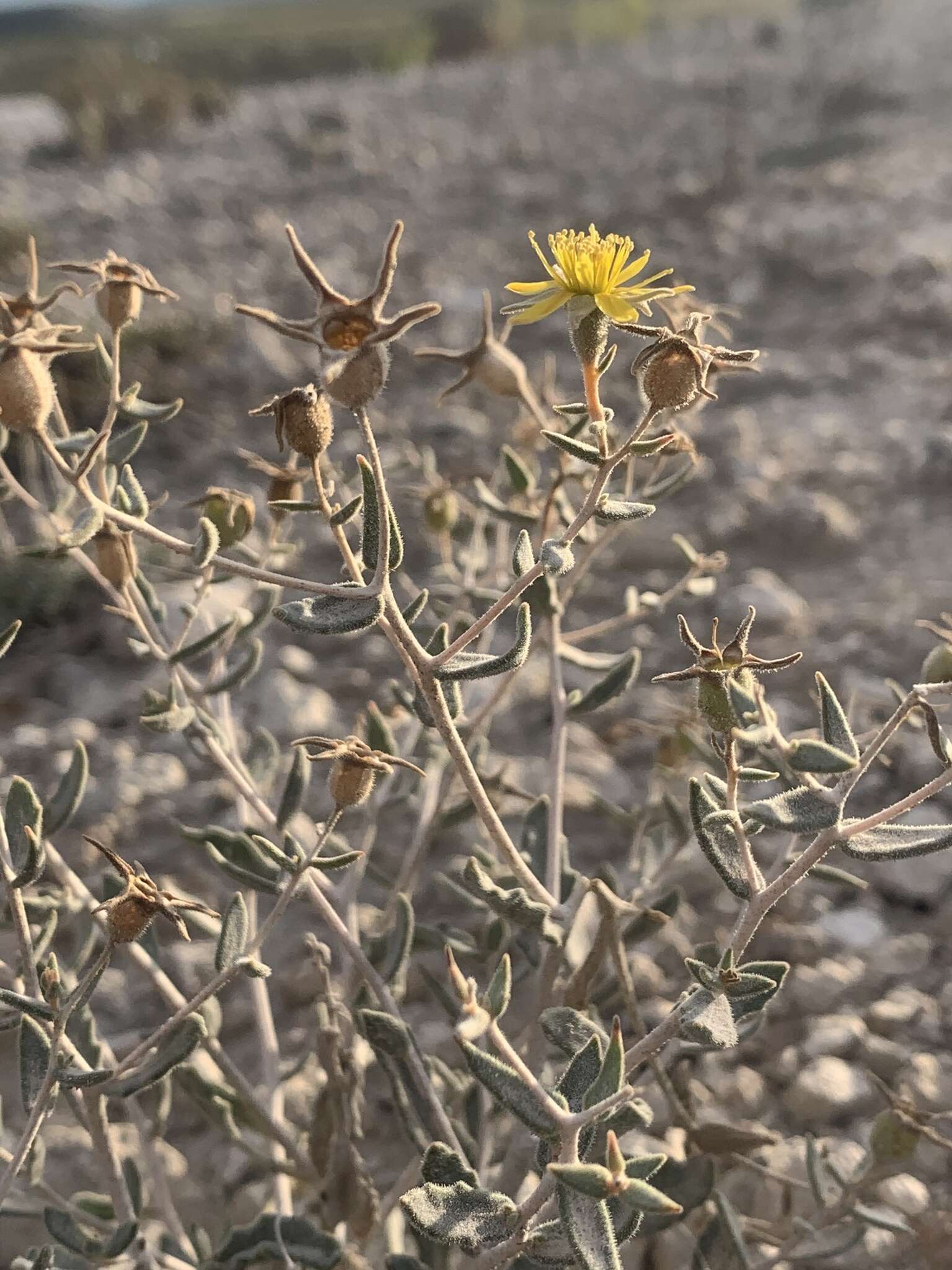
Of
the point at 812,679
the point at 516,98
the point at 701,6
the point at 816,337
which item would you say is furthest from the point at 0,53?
the point at 812,679

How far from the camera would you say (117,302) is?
1.32 metres

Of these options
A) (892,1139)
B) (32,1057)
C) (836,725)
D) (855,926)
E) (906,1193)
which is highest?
(836,725)

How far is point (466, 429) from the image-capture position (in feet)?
13.0

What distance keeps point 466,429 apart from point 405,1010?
2384mm

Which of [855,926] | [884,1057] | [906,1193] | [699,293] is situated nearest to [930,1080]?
[884,1057]

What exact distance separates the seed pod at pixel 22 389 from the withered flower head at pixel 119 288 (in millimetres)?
250

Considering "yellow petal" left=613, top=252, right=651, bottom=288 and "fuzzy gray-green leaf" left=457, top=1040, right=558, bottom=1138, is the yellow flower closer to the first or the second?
"yellow petal" left=613, top=252, right=651, bottom=288

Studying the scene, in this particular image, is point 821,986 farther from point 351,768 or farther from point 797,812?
point 351,768

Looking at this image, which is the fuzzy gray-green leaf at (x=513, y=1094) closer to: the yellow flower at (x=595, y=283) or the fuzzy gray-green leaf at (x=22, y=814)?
the fuzzy gray-green leaf at (x=22, y=814)

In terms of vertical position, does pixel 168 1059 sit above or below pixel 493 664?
below

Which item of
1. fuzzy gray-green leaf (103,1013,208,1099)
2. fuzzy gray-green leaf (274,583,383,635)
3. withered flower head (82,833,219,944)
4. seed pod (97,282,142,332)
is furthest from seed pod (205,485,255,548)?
fuzzy gray-green leaf (103,1013,208,1099)

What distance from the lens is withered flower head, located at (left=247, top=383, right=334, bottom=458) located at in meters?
1.01

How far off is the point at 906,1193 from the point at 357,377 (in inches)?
54.1

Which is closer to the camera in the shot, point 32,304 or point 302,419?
point 302,419
